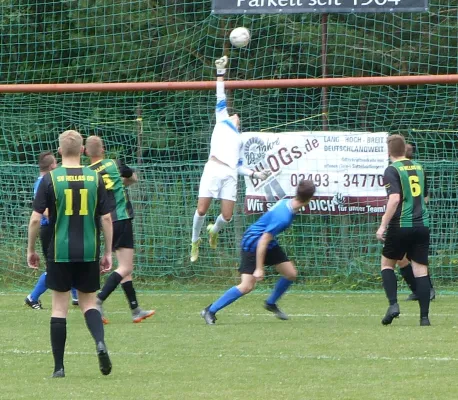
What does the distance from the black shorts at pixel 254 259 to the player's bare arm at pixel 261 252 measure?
1.30 feet

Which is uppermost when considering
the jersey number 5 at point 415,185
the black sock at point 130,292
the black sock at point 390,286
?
the jersey number 5 at point 415,185

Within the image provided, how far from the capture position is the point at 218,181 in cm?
1339

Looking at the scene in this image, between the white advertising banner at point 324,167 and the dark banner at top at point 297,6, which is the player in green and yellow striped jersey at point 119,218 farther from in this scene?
the white advertising banner at point 324,167

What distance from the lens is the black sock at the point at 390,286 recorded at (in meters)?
10.7

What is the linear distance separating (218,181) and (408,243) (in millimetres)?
3249

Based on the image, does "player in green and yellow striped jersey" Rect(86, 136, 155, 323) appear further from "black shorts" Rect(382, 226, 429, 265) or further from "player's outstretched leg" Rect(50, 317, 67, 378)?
"player's outstretched leg" Rect(50, 317, 67, 378)

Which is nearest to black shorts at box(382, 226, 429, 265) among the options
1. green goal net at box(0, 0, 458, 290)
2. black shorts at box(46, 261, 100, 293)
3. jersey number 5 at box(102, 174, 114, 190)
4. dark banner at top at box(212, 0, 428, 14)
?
jersey number 5 at box(102, 174, 114, 190)

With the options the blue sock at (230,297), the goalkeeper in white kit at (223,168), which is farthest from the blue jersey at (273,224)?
the goalkeeper in white kit at (223,168)

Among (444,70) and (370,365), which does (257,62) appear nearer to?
(444,70)

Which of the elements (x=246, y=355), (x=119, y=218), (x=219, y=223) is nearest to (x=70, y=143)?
(x=246, y=355)

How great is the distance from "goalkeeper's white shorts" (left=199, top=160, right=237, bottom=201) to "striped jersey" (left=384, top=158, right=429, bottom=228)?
9.80ft

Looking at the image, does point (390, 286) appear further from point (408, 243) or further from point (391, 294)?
point (408, 243)

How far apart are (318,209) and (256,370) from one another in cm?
762

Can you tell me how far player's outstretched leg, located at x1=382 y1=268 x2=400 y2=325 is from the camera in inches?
420
